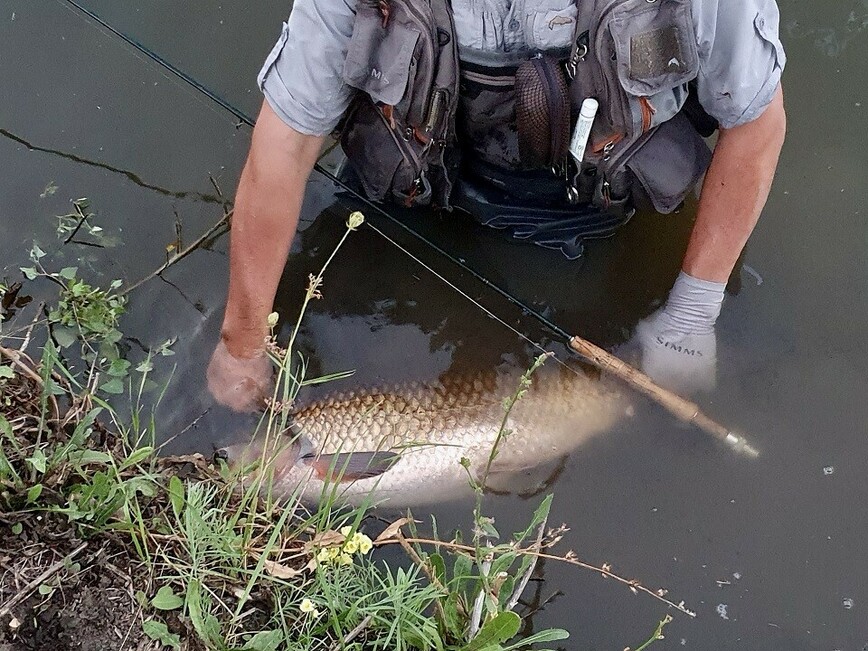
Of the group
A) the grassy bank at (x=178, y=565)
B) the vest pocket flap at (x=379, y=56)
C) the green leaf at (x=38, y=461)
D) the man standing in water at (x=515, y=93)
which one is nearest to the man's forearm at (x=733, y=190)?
the man standing in water at (x=515, y=93)

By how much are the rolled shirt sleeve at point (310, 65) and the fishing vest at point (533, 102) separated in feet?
0.18

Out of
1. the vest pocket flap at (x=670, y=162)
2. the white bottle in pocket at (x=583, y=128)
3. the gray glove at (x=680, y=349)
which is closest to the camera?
the white bottle in pocket at (x=583, y=128)

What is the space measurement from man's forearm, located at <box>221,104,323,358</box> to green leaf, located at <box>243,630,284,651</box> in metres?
0.88

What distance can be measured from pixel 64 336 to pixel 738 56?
199 cm

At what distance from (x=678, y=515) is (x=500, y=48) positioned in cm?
151

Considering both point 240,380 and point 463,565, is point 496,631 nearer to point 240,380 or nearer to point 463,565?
point 463,565

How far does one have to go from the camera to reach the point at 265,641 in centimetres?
161

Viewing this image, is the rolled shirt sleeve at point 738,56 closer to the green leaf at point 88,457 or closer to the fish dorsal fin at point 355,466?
the fish dorsal fin at point 355,466

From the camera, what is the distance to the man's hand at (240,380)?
232cm

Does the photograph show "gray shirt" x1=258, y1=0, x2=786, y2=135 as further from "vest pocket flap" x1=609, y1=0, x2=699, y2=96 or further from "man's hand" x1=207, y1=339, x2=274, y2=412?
"man's hand" x1=207, y1=339, x2=274, y2=412

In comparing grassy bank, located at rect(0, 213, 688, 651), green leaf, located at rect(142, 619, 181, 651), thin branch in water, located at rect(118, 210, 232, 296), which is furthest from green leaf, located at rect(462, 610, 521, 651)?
thin branch in water, located at rect(118, 210, 232, 296)

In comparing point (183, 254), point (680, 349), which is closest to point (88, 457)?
point (183, 254)

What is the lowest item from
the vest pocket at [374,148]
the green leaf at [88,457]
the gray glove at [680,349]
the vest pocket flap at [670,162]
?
the green leaf at [88,457]

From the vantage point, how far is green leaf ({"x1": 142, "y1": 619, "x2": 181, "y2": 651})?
1.58 metres
